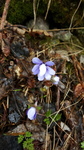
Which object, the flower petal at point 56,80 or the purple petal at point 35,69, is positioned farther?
the flower petal at point 56,80

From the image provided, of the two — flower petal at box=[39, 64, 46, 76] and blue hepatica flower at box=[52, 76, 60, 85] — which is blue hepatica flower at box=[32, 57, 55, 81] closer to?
flower petal at box=[39, 64, 46, 76]

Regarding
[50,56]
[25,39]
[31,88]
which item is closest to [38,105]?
[31,88]

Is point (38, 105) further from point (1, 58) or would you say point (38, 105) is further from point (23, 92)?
point (1, 58)

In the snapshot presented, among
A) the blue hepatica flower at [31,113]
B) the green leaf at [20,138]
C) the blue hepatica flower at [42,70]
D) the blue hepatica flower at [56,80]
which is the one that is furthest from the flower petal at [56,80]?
the green leaf at [20,138]

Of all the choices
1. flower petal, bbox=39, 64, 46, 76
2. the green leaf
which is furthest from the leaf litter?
flower petal, bbox=39, 64, 46, 76

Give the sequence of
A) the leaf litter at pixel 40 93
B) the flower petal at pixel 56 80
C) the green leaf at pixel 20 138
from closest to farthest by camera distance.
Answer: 1. the green leaf at pixel 20 138
2. the leaf litter at pixel 40 93
3. the flower petal at pixel 56 80

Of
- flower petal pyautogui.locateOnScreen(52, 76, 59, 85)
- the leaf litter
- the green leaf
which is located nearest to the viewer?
the green leaf

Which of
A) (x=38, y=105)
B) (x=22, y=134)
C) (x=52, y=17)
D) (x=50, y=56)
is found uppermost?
(x=52, y=17)

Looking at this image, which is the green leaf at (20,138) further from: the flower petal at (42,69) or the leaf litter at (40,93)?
the flower petal at (42,69)

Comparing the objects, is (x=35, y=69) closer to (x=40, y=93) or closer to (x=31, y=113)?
(x=40, y=93)
